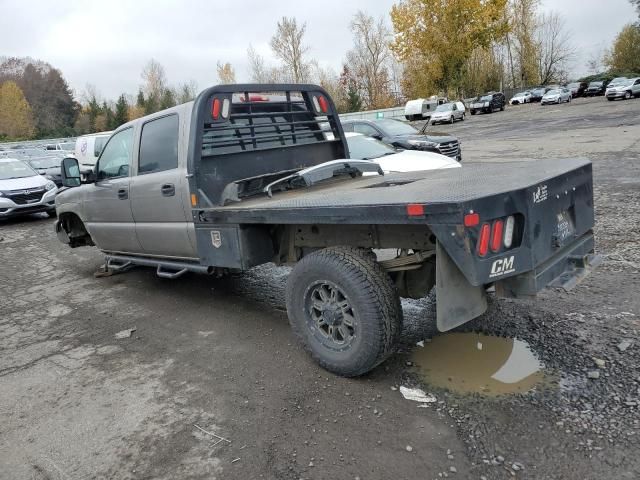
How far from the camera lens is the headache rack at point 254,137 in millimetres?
4594

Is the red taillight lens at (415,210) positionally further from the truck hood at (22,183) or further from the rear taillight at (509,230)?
the truck hood at (22,183)

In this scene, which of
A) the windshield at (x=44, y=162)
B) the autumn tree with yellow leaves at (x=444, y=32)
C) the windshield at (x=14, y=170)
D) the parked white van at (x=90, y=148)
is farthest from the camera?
the autumn tree with yellow leaves at (x=444, y=32)

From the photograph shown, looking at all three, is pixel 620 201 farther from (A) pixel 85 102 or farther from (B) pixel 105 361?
(A) pixel 85 102

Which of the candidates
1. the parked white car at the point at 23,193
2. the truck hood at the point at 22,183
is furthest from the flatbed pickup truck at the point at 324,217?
the truck hood at the point at 22,183

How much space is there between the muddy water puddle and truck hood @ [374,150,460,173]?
5249 millimetres

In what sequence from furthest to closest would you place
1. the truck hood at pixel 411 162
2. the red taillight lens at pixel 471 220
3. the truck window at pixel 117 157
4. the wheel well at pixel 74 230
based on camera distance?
the truck hood at pixel 411 162 → the wheel well at pixel 74 230 → the truck window at pixel 117 157 → the red taillight lens at pixel 471 220

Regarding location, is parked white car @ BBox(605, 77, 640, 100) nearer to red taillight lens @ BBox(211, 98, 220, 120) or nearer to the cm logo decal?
red taillight lens @ BBox(211, 98, 220, 120)

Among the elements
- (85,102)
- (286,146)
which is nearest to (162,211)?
(286,146)

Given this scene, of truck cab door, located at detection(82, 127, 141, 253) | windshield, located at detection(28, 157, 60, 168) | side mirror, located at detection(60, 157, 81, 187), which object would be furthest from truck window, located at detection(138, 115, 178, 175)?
windshield, located at detection(28, 157, 60, 168)

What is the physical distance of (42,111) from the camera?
65062mm

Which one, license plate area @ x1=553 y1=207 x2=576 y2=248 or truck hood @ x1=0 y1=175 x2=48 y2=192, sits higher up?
truck hood @ x1=0 y1=175 x2=48 y2=192

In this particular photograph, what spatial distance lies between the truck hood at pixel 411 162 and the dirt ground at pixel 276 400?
12.6 ft

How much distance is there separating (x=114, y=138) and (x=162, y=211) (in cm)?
148

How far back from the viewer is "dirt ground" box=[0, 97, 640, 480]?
2.72m
